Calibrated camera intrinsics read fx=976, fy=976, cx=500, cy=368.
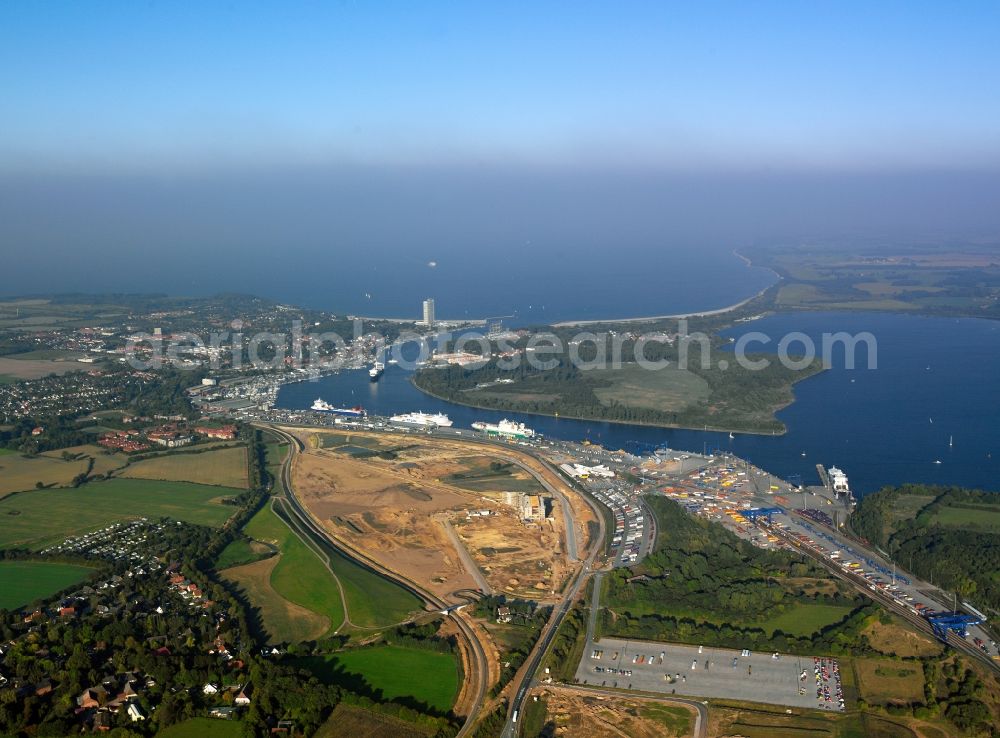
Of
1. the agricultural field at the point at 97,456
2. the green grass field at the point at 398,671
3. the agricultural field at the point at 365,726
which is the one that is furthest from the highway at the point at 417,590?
the agricultural field at the point at 97,456

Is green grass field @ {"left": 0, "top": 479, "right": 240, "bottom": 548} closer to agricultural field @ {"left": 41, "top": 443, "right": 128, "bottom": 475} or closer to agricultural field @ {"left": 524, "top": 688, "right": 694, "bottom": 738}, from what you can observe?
agricultural field @ {"left": 41, "top": 443, "right": 128, "bottom": 475}

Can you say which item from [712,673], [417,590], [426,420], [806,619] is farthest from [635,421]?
[712,673]

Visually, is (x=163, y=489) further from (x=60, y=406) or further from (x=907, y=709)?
(x=907, y=709)

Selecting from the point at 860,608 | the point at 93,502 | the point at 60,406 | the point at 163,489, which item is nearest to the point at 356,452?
the point at 163,489

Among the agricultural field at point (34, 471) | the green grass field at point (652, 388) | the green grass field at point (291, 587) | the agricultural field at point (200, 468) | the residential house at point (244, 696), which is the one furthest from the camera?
the green grass field at point (652, 388)

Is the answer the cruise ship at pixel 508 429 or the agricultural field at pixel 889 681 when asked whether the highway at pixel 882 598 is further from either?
the cruise ship at pixel 508 429

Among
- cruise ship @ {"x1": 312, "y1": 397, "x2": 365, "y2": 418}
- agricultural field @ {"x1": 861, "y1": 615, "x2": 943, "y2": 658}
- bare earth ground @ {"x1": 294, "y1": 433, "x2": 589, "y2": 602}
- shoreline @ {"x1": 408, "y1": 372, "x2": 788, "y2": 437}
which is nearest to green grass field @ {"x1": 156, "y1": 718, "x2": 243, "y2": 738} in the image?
bare earth ground @ {"x1": 294, "y1": 433, "x2": 589, "y2": 602}
